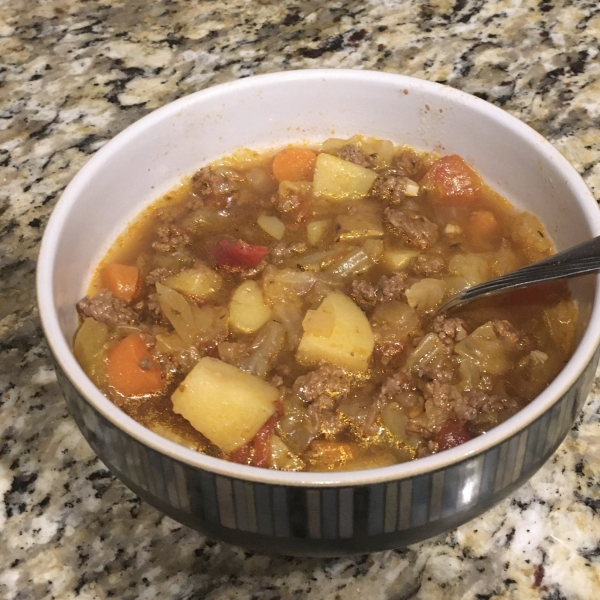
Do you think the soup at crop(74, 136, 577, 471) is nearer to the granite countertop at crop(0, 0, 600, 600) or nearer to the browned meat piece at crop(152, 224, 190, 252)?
the browned meat piece at crop(152, 224, 190, 252)

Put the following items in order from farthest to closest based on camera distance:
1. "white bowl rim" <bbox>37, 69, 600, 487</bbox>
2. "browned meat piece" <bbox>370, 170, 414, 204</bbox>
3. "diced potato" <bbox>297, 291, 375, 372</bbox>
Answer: "browned meat piece" <bbox>370, 170, 414, 204</bbox>, "diced potato" <bbox>297, 291, 375, 372</bbox>, "white bowl rim" <bbox>37, 69, 600, 487</bbox>

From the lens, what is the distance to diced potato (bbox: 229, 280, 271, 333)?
1913 mm

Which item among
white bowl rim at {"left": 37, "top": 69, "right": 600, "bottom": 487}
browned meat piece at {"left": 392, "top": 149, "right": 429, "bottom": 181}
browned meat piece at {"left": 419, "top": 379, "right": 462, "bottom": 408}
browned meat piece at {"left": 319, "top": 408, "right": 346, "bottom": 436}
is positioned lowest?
browned meat piece at {"left": 319, "top": 408, "right": 346, "bottom": 436}

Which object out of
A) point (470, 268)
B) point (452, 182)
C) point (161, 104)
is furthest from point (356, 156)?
point (161, 104)

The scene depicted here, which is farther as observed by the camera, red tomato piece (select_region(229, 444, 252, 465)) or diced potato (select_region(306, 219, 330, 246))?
diced potato (select_region(306, 219, 330, 246))

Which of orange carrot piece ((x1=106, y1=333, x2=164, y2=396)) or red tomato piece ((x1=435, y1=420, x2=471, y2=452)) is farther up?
orange carrot piece ((x1=106, y1=333, x2=164, y2=396))

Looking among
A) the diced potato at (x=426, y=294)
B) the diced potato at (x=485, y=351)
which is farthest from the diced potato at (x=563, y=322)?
the diced potato at (x=426, y=294)

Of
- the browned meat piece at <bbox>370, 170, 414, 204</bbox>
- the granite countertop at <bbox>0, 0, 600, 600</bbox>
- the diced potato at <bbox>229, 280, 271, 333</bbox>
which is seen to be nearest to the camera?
the granite countertop at <bbox>0, 0, 600, 600</bbox>

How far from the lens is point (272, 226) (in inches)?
86.3

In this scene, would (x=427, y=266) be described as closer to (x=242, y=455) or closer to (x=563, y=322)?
(x=563, y=322)

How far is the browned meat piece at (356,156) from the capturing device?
2340 mm

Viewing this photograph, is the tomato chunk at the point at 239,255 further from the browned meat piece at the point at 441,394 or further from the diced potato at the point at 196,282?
the browned meat piece at the point at 441,394

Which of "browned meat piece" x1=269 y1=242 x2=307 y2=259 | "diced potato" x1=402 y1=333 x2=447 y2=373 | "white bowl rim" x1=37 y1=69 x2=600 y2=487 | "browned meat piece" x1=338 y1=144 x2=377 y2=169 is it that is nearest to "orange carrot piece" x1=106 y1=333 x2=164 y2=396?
"white bowl rim" x1=37 y1=69 x2=600 y2=487

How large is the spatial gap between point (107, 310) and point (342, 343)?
61cm
